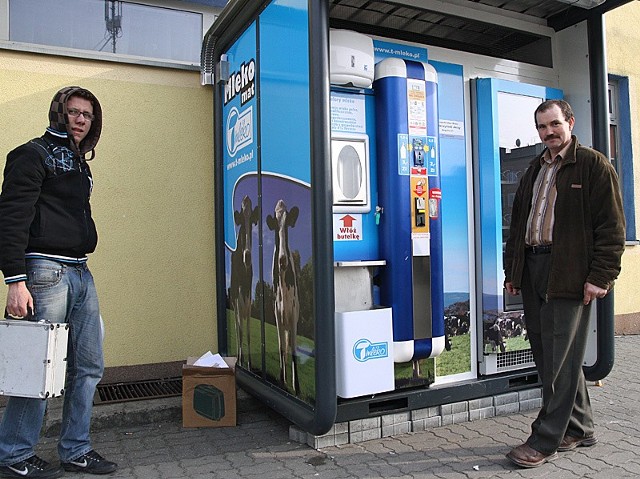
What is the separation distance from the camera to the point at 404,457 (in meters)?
3.31

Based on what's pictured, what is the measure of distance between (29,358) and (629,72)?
24.6 feet

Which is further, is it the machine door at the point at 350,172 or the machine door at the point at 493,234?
the machine door at the point at 493,234

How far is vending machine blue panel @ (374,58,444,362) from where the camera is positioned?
11.8ft

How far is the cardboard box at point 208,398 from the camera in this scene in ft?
12.8

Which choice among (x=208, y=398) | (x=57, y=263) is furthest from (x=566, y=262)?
(x=57, y=263)

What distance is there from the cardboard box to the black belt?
207 centimetres

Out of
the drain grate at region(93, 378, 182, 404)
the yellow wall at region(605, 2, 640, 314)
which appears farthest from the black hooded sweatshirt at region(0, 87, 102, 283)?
the yellow wall at region(605, 2, 640, 314)

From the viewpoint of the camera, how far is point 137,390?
4410 mm

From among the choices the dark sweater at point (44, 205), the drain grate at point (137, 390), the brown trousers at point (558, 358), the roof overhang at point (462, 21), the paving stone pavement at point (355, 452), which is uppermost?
the roof overhang at point (462, 21)

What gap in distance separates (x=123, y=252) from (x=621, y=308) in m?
5.95

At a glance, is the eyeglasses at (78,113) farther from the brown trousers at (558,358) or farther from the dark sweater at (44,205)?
the brown trousers at (558,358)

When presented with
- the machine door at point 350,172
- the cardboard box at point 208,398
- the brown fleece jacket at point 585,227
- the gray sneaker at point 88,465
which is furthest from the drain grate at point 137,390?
the brown fleece jacket at point 585,227

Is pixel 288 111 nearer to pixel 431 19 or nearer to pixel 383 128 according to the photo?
pixel 383 128

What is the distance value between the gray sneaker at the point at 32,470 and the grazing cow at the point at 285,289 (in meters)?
1.39
